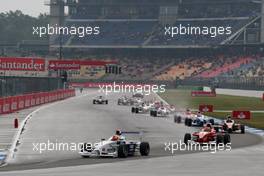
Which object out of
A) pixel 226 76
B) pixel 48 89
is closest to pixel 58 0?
pixel 226 76

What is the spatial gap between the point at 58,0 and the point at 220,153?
13712 centimetres

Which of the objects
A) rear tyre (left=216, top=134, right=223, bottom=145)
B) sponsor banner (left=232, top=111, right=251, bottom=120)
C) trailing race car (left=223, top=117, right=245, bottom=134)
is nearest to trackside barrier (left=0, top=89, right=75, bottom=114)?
sponsor banner (left=232, top=111, right=251, bottom=120)

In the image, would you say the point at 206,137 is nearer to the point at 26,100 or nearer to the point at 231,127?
the point at 231,127

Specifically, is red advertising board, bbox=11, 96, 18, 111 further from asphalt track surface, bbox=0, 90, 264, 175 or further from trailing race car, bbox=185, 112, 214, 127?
asphalt track surface, bbox=0, 90, 264, 175

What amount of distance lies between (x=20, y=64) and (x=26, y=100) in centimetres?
1420

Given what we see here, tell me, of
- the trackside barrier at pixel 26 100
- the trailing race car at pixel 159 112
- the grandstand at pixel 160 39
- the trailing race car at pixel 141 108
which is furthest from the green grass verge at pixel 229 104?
the grandstand at pixel 160 39

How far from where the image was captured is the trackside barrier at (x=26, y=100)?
54.2m

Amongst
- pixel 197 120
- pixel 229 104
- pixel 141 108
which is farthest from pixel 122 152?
pixel 229 104

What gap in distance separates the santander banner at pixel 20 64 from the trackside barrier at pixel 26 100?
3.08 metres

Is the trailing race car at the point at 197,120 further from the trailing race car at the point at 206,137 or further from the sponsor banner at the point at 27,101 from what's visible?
the sponsor banner at the point at 27,101

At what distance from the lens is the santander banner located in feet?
243

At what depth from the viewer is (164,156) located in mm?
24969

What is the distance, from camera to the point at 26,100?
211ft

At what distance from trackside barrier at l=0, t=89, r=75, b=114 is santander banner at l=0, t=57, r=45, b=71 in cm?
308
